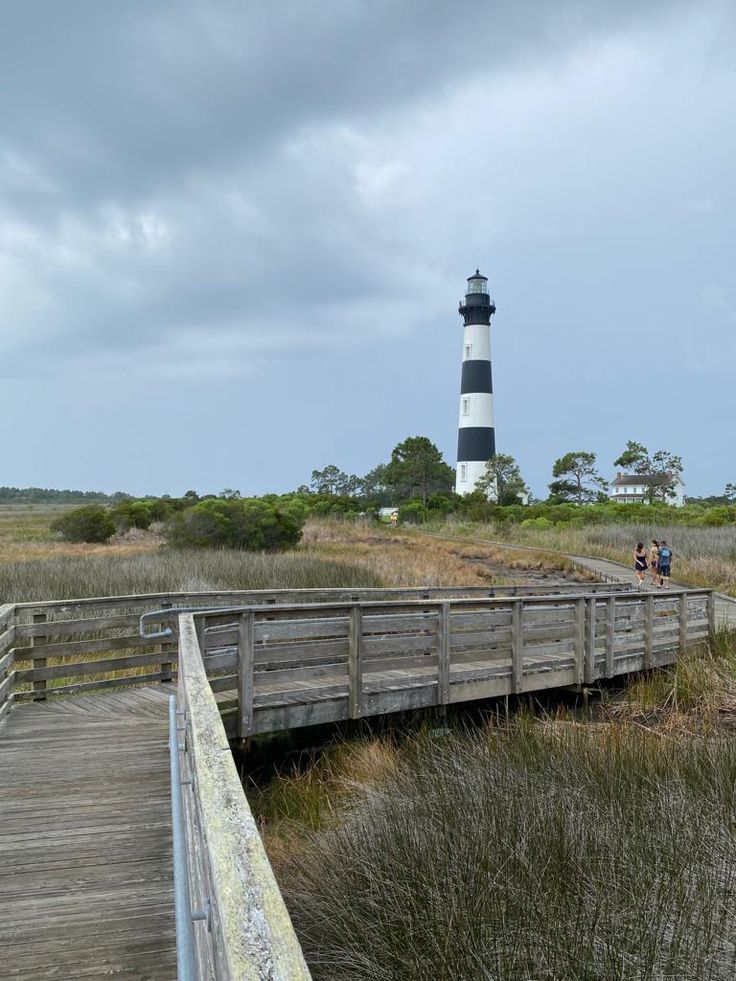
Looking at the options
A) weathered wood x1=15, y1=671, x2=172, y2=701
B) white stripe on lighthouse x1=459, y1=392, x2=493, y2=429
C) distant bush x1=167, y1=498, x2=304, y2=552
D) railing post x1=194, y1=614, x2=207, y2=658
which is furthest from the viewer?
white stripe on lighthouse x1=459, y1=392, x2=493, y2=429

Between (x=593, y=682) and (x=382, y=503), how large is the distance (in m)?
74.9

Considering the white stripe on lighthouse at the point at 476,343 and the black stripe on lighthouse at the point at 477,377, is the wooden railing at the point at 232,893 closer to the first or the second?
the black stripe on lighthouse at the point at 477,377

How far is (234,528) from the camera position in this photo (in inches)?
1160

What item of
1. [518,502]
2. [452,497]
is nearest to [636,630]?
[518,502]

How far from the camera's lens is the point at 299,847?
527 centimetres

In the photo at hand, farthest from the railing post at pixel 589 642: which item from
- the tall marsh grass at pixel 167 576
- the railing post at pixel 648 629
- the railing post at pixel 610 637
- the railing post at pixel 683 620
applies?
the tall marsh grass at pixel 167 576

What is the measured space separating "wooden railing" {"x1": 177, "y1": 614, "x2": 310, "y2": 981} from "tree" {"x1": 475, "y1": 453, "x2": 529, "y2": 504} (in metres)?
57.8

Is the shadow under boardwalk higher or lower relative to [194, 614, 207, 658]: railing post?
lower

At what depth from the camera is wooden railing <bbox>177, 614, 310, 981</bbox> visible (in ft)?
4.77

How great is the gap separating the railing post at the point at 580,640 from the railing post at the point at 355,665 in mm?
3926

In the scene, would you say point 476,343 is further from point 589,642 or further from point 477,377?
point 589,642

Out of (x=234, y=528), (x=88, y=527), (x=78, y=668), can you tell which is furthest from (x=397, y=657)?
(x=88, y=527)

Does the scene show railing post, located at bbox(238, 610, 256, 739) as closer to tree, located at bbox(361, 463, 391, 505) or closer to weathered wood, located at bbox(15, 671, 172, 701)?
weathered wood, located at bbox(15, 671, 172, 701)

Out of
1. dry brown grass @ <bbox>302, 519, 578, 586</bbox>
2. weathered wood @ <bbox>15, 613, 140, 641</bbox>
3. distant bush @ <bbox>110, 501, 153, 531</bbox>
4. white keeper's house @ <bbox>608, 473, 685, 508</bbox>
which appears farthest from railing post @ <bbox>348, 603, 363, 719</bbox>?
white keeper's house @ <bbox>608, 473, 685, 508</bbox>
